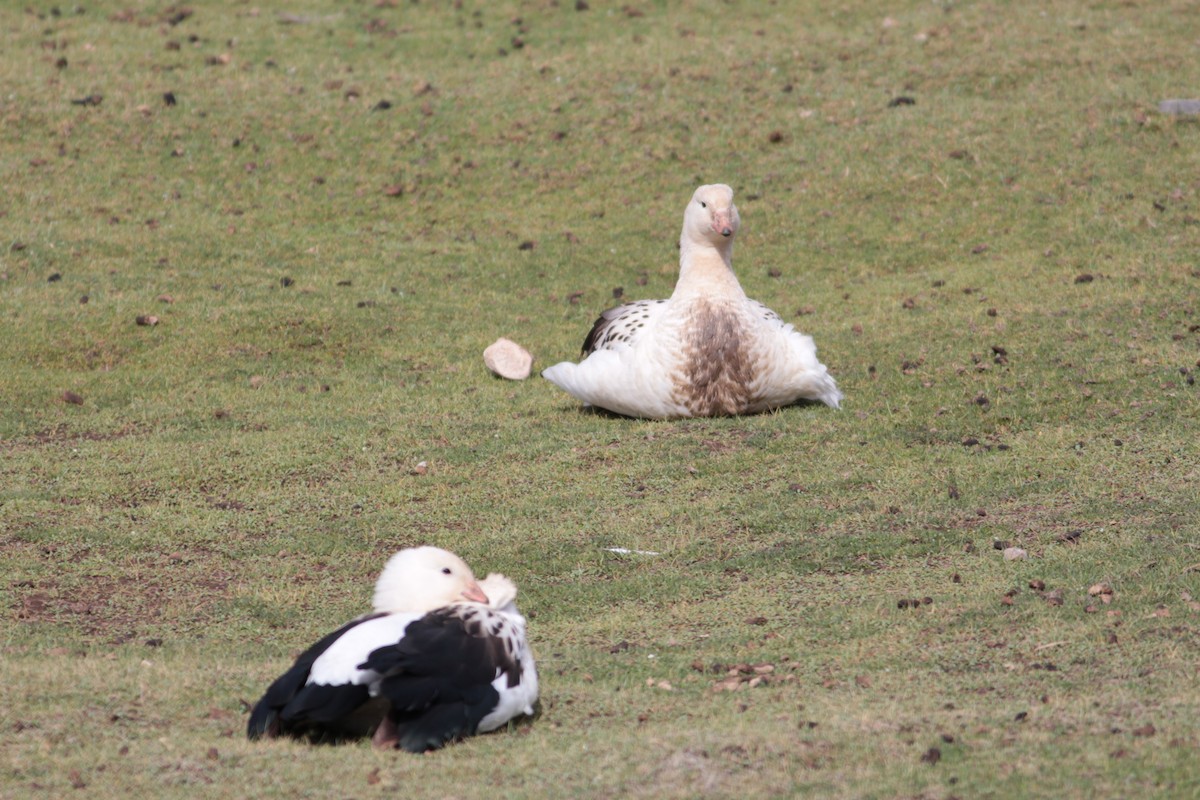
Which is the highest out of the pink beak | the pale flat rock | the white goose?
the pink beak

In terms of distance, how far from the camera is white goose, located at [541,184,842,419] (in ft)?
36.9

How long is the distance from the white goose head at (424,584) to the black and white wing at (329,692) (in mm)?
264

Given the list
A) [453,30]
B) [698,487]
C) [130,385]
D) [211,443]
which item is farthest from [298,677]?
[453,30]

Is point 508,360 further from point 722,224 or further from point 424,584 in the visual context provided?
point 424,584

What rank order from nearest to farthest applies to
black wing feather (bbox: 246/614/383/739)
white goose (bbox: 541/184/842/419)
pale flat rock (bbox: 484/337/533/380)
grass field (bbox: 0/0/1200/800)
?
black wing feather (bbox: 246/614/383/739) < grass field (bbox: 0/0/1200/800) < white goose (bbox: 541/184/842/419) < pale flat rock (bbox: 484/337/533/380)

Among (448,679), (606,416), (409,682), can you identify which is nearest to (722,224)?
(606,416)

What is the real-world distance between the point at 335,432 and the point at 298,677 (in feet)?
18.5

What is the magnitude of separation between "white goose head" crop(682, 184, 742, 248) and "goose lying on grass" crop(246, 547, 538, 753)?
20.3 ft

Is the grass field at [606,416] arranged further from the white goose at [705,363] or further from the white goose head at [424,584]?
the white goose head at [424,584]

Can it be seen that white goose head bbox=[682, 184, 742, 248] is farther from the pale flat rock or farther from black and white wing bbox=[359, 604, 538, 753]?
black and white wing bbox=[359, 604, 538, 753]

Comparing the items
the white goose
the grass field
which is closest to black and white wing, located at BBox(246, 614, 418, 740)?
the grass field

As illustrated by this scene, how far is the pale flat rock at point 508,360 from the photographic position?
1284 centimetres

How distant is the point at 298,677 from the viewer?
5.68 metres

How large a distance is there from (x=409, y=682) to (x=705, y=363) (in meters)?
6.01
